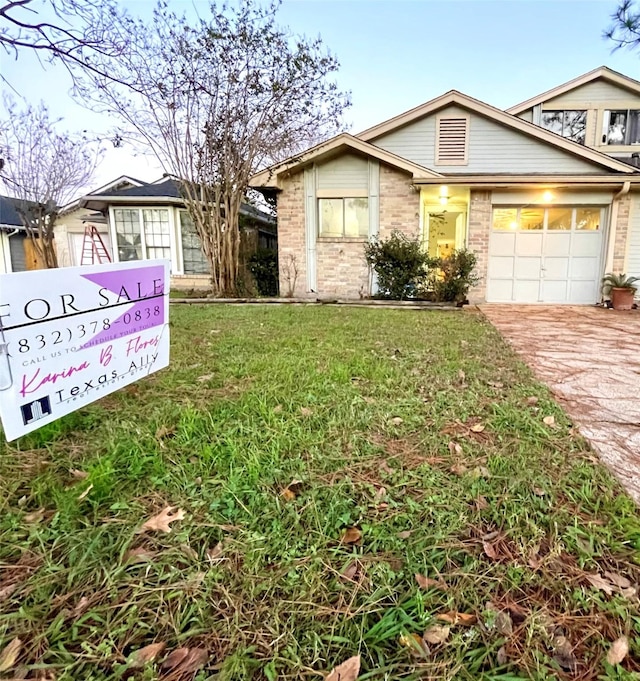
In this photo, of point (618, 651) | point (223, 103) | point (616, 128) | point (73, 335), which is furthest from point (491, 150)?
point (618, 651)

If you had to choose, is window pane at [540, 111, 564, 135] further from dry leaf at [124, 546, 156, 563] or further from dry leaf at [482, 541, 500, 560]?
dry leaf at [124, 546, 156, 563]

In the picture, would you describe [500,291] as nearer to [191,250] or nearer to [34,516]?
[191,250]

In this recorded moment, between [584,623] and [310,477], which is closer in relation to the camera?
[584,623]

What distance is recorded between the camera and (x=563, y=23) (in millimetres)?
10805

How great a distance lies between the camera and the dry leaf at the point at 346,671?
3.62ft

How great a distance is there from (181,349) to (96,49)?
329cm

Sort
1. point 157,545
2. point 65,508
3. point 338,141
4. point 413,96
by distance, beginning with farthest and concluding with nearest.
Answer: point 413,96
point 338,141
point 65,508
point 157,545

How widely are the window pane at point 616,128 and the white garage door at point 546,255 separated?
5.29 m

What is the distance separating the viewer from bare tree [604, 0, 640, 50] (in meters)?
6.26

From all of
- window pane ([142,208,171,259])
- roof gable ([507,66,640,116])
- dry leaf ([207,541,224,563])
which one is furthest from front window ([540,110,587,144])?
dry leaf ([207,541,224,563])

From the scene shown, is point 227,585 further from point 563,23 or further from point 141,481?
point 563,23

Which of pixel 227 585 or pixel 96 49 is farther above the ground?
pixel 96 49

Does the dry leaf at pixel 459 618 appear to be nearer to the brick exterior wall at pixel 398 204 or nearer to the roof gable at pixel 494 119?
the brick exterior wall at pixel 398 204

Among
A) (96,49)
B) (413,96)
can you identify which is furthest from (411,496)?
(413,96)
